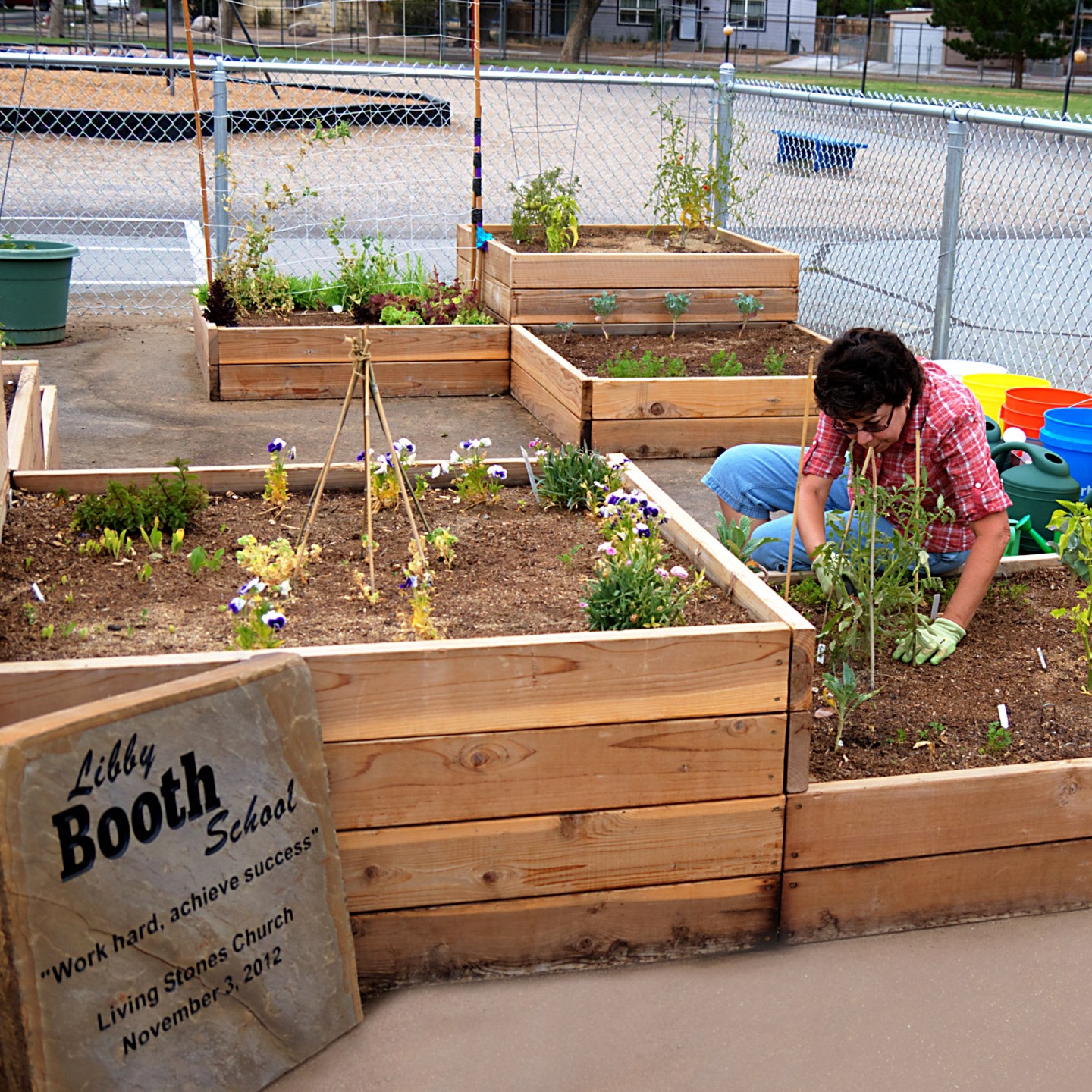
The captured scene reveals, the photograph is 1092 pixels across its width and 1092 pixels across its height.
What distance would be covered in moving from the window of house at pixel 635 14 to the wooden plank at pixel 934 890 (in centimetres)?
4500

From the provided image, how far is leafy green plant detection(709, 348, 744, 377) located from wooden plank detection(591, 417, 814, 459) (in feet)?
1.07

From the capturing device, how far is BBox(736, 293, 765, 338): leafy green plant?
23.4 feet

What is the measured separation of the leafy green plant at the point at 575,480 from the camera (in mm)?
3740

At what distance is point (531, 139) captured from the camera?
73.7 ft

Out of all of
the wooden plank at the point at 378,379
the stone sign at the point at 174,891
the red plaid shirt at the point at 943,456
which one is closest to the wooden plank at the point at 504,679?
the stone sign at the point at 174,891

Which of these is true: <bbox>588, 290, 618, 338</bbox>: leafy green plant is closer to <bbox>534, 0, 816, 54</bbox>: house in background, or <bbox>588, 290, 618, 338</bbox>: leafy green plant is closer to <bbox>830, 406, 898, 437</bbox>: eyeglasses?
<bbox>830, 406, 898, 437</bbox>: eyeglasses

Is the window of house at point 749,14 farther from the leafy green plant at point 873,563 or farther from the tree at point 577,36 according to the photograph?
the leafy green plant at point 873,563

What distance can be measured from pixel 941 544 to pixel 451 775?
181 cm

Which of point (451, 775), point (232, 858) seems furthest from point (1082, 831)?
point (232, 858)

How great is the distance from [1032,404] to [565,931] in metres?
3.19

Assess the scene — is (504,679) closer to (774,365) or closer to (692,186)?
(774,365)

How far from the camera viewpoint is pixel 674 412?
19.7ft

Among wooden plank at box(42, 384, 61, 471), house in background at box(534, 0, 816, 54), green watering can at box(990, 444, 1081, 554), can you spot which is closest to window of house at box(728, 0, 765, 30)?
house in background at box(534, 0, 816, 54)

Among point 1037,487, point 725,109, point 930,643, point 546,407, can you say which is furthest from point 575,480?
point 725,109
